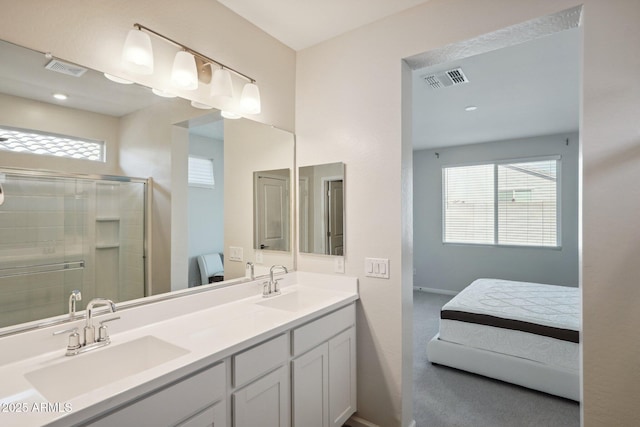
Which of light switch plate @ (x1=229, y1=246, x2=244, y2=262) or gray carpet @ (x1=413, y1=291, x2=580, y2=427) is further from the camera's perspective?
gray carpet @ (x1=413, y1=291, x2=580, y2=427)

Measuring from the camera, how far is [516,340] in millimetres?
2730

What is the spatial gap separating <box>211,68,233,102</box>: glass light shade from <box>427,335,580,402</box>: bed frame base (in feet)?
9.34

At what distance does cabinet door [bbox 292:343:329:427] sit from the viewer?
1643 millimetres

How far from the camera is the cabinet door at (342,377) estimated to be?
6.21 ft

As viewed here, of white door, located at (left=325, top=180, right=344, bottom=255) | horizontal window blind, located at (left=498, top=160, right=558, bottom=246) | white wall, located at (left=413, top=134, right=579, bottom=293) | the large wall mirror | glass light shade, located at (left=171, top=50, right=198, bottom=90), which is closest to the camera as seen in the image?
the large wall mirror

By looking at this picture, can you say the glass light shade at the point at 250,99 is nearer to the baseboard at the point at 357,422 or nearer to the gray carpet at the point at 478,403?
the baseboard at the point at 357,422

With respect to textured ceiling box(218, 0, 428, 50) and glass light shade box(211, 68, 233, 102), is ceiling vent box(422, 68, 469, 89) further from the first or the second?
glass light shade box(211, 68, 233, 102)

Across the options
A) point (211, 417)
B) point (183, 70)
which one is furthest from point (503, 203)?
point (211, 417)

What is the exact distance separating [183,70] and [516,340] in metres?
3.17

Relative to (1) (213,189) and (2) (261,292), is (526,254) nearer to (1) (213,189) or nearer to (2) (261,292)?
(2) (261,292)

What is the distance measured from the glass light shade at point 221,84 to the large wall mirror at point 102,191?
126 mm

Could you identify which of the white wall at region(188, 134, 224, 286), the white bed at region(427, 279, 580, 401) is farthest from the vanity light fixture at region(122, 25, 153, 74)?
the white bed at region(427, 279, 580, 401)

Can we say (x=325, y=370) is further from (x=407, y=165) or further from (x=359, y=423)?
(x=407, y=165)

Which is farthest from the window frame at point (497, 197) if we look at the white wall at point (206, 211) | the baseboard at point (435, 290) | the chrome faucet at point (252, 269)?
the white wall at point (206, 211)
